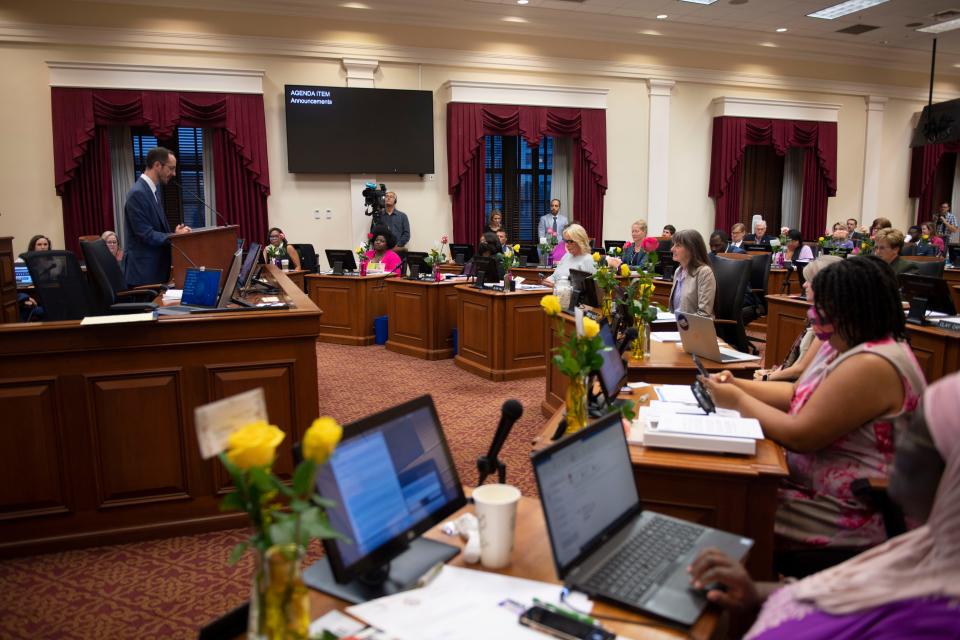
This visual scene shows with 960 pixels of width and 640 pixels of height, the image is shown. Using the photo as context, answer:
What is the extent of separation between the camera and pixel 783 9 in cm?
952

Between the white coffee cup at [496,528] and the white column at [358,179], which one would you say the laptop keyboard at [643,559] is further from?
the white column at [358,179]

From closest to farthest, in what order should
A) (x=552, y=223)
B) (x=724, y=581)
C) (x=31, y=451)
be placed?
(x=724, y=581) < (x=31, y=451) < (x=552, y=223)

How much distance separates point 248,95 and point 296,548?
868 cm

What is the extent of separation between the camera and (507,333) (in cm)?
605

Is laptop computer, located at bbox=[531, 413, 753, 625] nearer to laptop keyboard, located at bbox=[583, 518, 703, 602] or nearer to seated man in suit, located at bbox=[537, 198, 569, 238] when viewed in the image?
laptop keyboard, located at bbox=[583, 518, 703, 602]

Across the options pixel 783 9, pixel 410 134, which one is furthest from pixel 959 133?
pixel 410 134

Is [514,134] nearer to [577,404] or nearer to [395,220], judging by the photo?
[395,220]

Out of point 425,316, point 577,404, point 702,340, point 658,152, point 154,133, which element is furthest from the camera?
point 658,152

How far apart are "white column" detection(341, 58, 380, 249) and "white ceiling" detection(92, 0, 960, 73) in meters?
0.60

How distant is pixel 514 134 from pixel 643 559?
8965mm

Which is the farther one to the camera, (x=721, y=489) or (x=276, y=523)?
(x=721, y=489)

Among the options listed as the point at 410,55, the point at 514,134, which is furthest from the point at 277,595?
the point at 514,134

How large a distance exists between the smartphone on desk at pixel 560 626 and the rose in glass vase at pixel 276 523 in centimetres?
44

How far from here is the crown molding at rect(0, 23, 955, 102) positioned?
786 centimetres
